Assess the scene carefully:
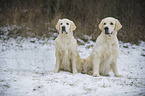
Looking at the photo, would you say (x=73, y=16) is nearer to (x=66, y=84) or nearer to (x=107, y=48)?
(x=107, y=48)

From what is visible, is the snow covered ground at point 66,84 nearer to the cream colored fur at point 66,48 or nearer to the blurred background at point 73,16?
the cream colored fur at point 66,48

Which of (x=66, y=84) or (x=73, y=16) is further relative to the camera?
(x=73, y=16)

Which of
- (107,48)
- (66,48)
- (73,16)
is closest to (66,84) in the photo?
(66,48)

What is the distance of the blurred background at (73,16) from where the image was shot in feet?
31.3

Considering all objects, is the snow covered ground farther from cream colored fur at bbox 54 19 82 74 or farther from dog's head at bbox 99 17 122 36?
dog's head at bbox 99 17 122 36

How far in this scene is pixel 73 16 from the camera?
10.4 meters

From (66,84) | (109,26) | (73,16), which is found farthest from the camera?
(73,16)

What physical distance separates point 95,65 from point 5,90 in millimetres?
2258

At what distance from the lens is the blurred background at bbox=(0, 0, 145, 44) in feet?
31.3

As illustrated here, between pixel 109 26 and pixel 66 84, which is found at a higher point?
pixel 109 26

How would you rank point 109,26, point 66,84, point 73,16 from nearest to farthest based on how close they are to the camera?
1. point 66,84
2. point 109,26
3. point 73,16

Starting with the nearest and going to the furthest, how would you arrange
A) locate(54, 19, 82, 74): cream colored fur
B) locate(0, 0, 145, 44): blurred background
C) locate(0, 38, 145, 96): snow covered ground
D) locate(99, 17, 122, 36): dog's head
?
locate(0, 38, 145, 96): snow covered ground → locate(99, 17, 122, 36): dog's head → locate(54, 19, 82, 74): cream colored fur → locate(0, 0, 145, 44): blurred background

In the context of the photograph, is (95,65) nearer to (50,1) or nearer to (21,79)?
(21,79)

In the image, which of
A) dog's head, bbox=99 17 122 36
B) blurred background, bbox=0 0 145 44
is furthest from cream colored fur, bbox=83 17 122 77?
blurred background, bbox=0 0 145 44
